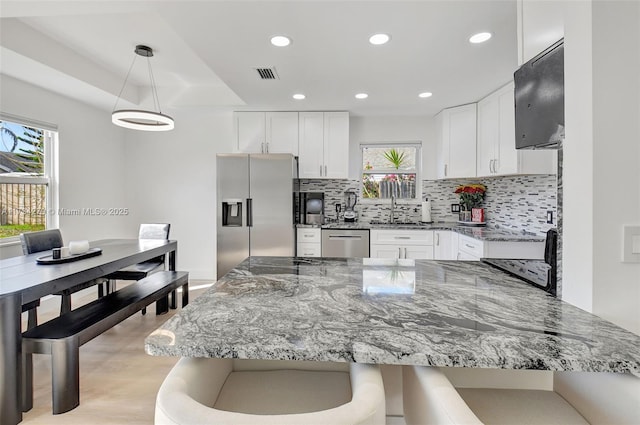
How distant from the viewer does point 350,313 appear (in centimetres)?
106

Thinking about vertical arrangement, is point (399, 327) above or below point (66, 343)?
above

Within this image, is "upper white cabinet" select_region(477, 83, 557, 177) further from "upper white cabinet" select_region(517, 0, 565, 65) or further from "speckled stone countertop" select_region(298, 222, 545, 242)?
"upper white cabinet" select_region(517, 0, 565, 65)

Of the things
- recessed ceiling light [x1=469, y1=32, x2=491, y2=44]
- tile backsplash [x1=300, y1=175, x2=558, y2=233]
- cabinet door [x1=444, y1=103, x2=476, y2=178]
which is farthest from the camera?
cabinet door [x1=444, y1=103, x2=476, y2=178]

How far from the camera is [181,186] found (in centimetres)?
499

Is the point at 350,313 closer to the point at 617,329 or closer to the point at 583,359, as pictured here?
the point at 583,359

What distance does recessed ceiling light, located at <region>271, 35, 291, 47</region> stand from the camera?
2344mm

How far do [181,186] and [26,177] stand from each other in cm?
177

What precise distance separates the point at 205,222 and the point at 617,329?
15.6 ft

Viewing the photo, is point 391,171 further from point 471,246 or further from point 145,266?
point 145,266

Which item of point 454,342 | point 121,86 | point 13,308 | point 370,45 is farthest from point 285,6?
point 121,86

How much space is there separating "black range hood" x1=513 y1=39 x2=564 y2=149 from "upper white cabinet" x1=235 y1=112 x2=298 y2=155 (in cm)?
309

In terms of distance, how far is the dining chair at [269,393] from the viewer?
2.09ft

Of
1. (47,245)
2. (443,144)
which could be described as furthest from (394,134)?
(47,245)

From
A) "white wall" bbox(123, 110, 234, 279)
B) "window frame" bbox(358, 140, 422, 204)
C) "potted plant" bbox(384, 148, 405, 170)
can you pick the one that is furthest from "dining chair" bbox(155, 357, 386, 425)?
"white wall" bbox(123, 110, 234, 279)
